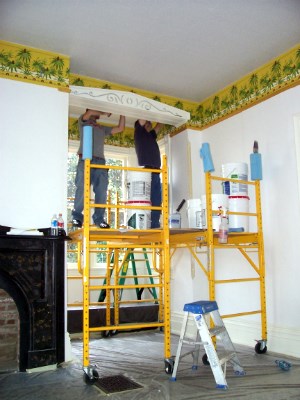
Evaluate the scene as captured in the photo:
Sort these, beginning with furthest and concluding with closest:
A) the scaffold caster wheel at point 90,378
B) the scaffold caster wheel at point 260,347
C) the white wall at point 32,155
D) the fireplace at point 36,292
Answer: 1. the scaffold caster wheel at point 260,347
2. the white wall at point 32,155
3. the fireplace at point 36,292
4. the scaffold caster wheel at point 90,378

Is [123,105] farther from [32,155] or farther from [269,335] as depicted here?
[269,335]

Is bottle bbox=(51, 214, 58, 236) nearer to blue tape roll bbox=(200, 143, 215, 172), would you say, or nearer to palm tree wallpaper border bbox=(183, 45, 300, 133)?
blue tape roll bbox=(200, 143, 215, 172)

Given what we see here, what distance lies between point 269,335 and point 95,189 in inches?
98.1

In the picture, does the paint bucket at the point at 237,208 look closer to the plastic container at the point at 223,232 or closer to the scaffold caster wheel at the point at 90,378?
the plastic container at the point at 223,232

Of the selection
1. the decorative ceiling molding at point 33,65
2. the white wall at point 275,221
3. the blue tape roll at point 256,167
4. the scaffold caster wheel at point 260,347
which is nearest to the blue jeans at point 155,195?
the white wall at point 275,221

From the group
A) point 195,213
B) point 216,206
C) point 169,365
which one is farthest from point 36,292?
point 216,206

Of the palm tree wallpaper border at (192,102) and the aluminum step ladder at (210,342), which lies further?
the palm tree wallpaper border at (192,102)

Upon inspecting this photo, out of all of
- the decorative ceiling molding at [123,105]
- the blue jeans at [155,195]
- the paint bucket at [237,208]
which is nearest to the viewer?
the paint bucket at [237,208]

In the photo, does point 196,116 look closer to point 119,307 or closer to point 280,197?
point 280,197

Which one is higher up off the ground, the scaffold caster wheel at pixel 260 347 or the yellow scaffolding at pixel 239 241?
the yellow scaffolding at pixel 239 241

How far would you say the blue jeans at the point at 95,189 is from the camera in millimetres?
4113

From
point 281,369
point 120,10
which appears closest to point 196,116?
point 120,10

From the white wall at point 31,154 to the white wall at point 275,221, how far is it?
7.28 feet

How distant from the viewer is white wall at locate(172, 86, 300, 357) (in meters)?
4.03
